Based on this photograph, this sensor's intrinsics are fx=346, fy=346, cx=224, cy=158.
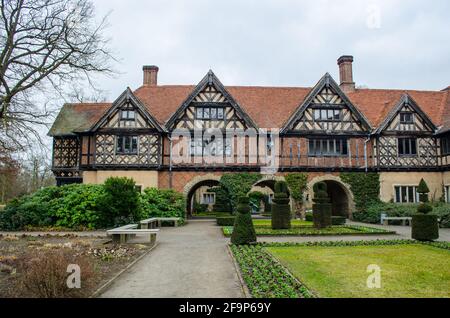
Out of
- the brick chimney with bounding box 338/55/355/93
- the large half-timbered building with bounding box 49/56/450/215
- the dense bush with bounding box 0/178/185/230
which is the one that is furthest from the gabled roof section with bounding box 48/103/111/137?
the brick chimney with bounding box 338/55/355/93

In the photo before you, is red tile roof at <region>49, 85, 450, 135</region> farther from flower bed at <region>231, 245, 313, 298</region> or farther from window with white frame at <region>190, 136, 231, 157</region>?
flower bed at <region>231, 245, 313, 298</region>

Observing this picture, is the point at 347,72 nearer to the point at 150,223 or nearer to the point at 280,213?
the point at 280,213

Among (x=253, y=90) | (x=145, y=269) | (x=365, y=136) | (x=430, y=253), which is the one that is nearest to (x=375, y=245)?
(x=430, y=253)

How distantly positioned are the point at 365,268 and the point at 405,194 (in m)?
20.1

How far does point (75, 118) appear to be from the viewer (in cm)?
2991

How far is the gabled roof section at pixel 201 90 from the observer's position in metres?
26.2

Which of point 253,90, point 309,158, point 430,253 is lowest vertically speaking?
point 430,253

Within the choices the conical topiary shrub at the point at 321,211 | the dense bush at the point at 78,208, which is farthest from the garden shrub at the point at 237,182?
the dense bush at the point at 78,208

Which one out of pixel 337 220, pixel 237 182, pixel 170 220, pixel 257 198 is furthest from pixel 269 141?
pixel 257 198

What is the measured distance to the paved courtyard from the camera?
7.55 metres
